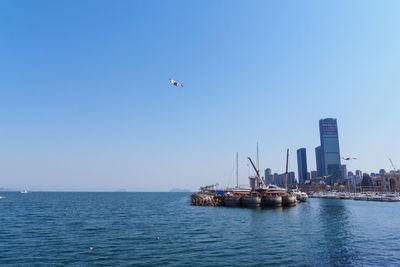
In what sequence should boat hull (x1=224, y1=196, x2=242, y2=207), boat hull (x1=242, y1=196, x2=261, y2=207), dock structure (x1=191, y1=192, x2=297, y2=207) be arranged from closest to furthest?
boat hull (x1=242, y1=196, x2=261, y2=207) < dock structure (x1=191, y1=192, x2=297, y2=207) < boat hull (x1=224, y1=196, x2=242, y2=207)

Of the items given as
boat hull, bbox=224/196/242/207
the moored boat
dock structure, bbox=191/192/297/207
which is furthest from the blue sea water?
boat hull, bbox=224/196/242/207

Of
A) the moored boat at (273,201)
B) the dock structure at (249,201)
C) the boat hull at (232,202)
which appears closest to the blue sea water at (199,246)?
the dock structure at (249,201)

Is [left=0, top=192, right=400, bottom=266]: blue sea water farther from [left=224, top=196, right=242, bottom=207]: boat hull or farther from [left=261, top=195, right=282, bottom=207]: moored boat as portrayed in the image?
[left=224, top=196, right=242, bottom=207]: boat hull

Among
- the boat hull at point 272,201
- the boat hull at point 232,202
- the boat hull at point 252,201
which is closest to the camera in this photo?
the boat hull at point 252,201

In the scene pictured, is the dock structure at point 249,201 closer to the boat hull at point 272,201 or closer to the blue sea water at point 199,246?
the boat hull at point 272,201

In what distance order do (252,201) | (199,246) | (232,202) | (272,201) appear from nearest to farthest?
(199,246), (252,201), (272,201), (232,202)

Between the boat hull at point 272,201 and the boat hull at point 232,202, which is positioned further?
the boat hull at point 232,202

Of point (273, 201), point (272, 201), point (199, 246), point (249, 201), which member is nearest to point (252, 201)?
point (249, 201)

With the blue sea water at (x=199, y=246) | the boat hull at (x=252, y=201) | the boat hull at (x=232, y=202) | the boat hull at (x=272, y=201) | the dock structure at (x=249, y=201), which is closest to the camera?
the blue sea water at (x=199, y=246)

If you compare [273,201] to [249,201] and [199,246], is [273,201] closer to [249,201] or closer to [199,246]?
[249,201]

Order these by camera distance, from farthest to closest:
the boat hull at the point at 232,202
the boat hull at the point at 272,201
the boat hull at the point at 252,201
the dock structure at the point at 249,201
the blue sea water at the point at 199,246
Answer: the boat hull at the point at 232,202, the boat hull at the point at 272,201, the dock structure at the point at 249,201, the boat hull at the point at 252,201, the blue sea water at the point at 199,246

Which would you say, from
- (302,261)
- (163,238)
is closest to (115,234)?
(163,238)
